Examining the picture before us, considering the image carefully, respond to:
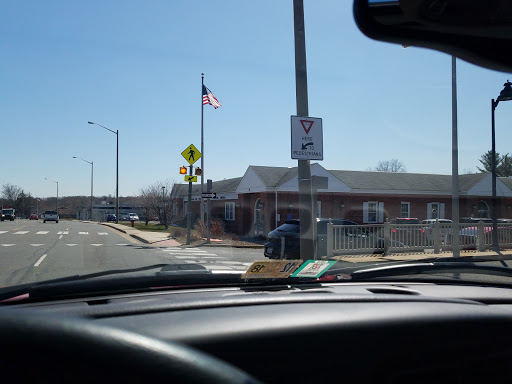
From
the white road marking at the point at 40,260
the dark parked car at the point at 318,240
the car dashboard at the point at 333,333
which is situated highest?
the car dashboard at the point at 333,333

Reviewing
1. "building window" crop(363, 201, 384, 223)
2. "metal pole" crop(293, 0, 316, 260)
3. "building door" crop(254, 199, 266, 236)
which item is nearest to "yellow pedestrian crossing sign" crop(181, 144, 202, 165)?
"building door" crop(254, 199, 266, 236)

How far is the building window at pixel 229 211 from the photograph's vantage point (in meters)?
33.6

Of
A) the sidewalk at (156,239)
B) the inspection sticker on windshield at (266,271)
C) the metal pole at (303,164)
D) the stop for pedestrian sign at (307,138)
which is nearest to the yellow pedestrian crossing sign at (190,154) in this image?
the sidewalk at (156,239)

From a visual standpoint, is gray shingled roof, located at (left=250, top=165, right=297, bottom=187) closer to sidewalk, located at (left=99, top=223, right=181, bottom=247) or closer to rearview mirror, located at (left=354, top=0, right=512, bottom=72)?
sidewalk, located at (left=99, top=223, right=181, bottom=247)

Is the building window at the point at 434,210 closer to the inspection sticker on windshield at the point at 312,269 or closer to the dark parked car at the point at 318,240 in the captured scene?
the dark parked car at the point at 318,240

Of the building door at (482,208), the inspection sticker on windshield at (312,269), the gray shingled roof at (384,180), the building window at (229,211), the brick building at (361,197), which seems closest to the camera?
the inspection sticker on windshield at (312,269)

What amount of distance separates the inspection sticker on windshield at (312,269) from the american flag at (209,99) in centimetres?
1988

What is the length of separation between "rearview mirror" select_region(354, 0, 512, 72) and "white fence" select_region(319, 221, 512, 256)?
1292cm

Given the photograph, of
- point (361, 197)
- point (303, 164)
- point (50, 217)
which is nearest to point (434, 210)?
point (361, 197)

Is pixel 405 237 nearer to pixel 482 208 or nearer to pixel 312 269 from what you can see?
pixel 312 269

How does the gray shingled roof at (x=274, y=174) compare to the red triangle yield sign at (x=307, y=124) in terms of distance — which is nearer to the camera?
the red triangle yield sign at (x=307, y=124)

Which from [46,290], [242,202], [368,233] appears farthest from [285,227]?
[242,202]

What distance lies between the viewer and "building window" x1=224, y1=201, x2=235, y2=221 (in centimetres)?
3356

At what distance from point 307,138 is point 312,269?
656 cm
